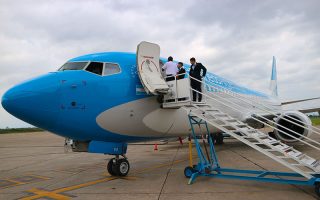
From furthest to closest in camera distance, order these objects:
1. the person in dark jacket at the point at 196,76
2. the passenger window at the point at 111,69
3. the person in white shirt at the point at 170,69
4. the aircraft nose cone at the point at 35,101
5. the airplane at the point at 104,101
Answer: the person in white shirt at the point at 170,69
the person in dark jacket at the point at 196,76
the passenger window at the point at 111,69
the airplane at the point at 104,101
the aircraft nose cone at the point at 35,101

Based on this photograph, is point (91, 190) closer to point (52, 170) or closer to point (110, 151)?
point (110, 151)

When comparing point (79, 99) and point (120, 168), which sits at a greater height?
point (79, 99)

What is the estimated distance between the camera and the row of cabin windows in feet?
25.3

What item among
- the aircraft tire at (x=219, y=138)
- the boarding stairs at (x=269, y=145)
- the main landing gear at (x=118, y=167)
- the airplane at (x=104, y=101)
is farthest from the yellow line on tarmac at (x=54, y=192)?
the aircraft tire at (x=219, y=138)

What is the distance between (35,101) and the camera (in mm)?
6609

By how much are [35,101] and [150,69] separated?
3041 mm

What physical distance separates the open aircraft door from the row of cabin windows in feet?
2.20

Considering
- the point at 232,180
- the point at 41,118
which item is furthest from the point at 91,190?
the point at 232,180

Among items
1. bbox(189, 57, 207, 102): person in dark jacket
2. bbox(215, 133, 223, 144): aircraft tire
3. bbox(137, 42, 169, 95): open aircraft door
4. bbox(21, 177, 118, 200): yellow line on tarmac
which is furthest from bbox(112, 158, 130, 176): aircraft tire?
bbox(215, 133, 223, 144): aircraft tire

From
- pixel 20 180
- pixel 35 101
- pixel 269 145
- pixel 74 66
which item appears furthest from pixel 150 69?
pixel 20 180

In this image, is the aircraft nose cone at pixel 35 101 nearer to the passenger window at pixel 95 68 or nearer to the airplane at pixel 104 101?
the airplane at pixel 104 101

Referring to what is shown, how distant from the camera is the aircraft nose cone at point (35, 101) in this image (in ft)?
21.4

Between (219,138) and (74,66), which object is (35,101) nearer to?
(74,66)

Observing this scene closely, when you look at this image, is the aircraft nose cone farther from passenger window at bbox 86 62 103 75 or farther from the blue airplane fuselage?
passenger window at bbox 86 62 103 75
